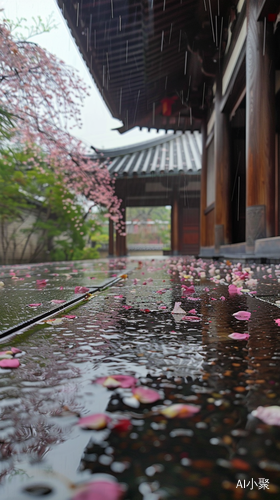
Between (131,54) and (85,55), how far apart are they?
872 mm

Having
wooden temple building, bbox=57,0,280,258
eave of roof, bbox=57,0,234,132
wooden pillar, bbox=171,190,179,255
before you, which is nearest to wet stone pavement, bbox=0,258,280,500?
wooden temple building, bbox=57,0,280,258

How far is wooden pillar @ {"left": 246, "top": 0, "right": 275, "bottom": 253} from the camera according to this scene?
146 inches

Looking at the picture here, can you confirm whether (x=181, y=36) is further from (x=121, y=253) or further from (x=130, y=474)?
(x=121, y=253)

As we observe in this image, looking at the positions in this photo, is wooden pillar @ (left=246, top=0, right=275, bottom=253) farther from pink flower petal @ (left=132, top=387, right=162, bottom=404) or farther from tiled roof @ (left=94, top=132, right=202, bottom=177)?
tiled roof @ (left=94, top=132, right=202, bottom=177)

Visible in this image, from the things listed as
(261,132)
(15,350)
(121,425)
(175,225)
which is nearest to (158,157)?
(175,225)

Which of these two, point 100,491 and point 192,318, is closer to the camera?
point 100,491

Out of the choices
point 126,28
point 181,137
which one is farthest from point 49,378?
point 181,137

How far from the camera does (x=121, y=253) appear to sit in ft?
45.1

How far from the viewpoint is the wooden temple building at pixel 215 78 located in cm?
375

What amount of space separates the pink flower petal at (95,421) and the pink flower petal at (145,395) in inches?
2.2

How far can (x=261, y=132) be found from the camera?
3.73 meters

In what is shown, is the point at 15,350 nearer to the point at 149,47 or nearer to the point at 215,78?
the point at 149,47

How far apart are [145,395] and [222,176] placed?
247 inches

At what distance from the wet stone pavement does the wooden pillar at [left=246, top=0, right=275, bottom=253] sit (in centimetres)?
338
